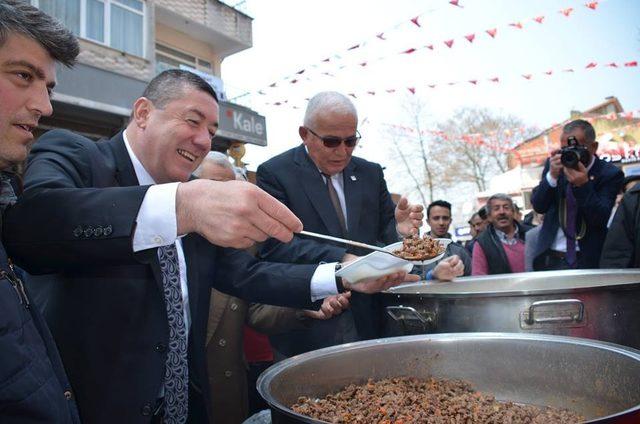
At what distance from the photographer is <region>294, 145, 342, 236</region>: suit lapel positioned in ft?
8.30

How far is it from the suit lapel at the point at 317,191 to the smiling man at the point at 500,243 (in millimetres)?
2544

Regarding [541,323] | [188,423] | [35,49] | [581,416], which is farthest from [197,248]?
[581,416]

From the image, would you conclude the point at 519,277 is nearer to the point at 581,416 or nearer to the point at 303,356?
the point at 581,416

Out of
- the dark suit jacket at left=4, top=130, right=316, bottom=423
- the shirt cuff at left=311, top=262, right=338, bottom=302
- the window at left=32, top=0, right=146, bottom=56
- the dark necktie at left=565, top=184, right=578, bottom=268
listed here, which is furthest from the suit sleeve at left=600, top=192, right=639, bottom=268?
the window at left=32, top=0, right=146, bottom=56

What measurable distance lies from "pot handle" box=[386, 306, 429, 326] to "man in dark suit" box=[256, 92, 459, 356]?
38 cm

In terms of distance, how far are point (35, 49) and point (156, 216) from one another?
0.47 metres

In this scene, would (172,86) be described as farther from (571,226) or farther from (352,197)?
(571,226)

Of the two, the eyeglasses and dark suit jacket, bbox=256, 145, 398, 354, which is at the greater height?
the eyeglasses

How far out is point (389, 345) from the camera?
1671 mm

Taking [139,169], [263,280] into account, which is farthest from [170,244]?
[263,280]

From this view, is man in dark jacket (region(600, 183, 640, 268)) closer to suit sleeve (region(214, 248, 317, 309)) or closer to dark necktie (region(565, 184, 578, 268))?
dark necktie (region(565, 184, 578, 268))

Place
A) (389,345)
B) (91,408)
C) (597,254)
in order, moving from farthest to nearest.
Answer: (597,254) → (389,345) → (91,408)

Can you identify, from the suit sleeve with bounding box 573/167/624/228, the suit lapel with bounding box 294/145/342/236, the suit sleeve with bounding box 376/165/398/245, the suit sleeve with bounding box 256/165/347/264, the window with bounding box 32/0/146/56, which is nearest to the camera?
the suit sleeve with bounding box 256/165/347/264

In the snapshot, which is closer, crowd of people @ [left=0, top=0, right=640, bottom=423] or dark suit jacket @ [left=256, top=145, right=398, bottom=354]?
crowd of people @ [left=0, top=0, right=640, bottom=423]
